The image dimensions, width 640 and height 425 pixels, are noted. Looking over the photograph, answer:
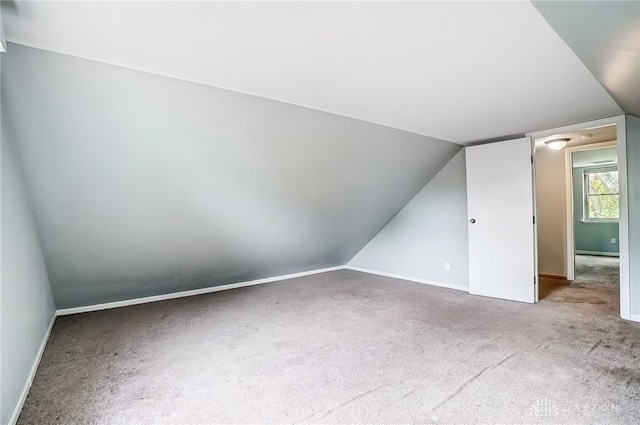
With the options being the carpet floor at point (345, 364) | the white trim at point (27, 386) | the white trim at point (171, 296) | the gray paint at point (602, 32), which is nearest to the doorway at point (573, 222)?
the carpet floor at point (345, 364)

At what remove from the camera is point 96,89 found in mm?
1982

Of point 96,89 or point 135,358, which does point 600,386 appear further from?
point 96,89

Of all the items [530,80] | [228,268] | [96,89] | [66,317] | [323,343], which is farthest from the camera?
[228,268]

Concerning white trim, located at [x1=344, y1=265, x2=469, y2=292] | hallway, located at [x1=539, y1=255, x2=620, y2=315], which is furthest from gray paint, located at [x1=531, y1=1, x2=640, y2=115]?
white trim, located at [x1=344, y1=265, x2=469, y2=292]

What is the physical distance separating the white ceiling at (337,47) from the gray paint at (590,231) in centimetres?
615

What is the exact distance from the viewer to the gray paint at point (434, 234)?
175 inches

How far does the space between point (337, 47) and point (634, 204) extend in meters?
3.33

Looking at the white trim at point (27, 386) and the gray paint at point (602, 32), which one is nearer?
the gray paint at point (602, 32)

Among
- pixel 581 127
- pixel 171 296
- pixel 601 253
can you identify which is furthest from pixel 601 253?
pixel 171 296

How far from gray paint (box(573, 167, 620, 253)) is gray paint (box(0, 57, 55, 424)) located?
9006 millimetres

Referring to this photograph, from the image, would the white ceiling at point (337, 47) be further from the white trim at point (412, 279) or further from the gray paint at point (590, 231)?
the gray paint at point (590, 231)

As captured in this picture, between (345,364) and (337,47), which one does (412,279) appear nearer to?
(345,364)

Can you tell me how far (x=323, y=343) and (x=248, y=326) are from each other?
0.88 metres

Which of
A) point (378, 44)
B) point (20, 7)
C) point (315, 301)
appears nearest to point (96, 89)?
point (20, 7)
